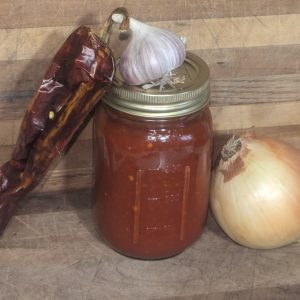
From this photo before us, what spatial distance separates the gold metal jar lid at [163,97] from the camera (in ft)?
2.59

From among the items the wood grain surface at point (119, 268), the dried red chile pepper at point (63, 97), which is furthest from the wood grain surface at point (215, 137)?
the dried red chile pepper at point (63, 97)

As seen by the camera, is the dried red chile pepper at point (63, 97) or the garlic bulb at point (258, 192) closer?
the dried red chile pepper at point (63, 97)

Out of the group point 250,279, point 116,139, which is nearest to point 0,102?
point 116,139

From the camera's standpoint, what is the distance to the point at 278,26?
0.97 m

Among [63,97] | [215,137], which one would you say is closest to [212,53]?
[215,137]

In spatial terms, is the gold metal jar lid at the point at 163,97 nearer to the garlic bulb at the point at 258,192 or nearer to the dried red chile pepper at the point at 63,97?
the dried red chile pepper at the point at 63,97

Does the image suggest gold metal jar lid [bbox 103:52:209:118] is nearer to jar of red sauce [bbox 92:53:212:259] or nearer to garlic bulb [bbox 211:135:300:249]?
jar of red sauce [bbox 92:53:212:259]

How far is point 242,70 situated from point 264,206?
0.25 metres

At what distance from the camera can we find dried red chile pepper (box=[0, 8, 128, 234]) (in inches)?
30.8

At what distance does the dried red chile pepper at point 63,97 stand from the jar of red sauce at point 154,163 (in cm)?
4

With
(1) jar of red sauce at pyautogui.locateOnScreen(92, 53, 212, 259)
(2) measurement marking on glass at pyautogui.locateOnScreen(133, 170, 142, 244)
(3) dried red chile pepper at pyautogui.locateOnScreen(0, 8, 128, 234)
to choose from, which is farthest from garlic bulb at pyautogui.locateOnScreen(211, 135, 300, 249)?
(3) dried red chile pepper at pyautogui.locateOnScreen(0, 8, 128, 234)

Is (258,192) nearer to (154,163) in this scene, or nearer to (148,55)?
(154,163)

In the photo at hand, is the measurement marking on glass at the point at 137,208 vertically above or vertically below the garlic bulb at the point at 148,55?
below

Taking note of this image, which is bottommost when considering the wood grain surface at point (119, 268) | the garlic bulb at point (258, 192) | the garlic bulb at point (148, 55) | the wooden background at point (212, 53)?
the wood grain surface at point (119, 268)
